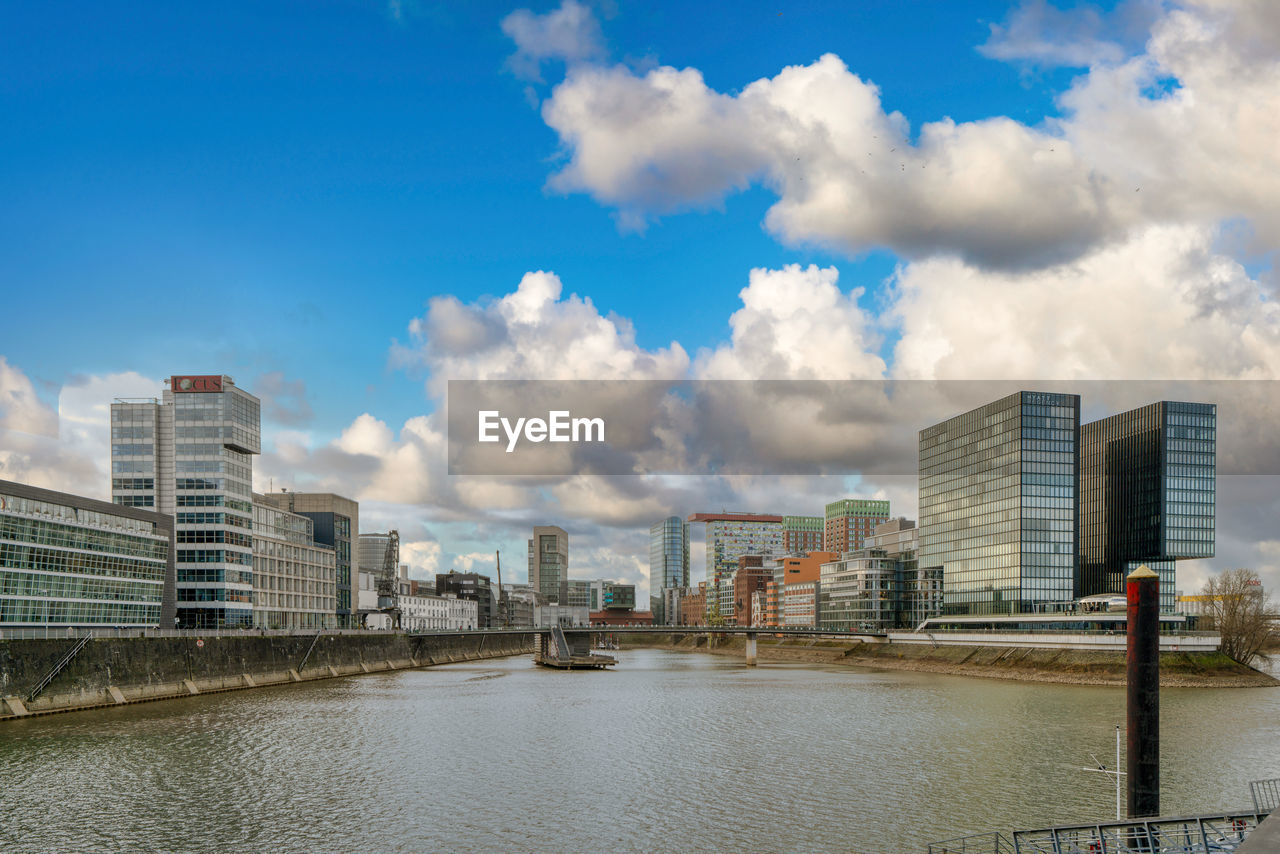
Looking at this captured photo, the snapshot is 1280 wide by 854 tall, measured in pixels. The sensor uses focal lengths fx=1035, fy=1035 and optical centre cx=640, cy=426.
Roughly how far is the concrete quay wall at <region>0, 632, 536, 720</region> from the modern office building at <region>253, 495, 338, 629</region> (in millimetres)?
19308

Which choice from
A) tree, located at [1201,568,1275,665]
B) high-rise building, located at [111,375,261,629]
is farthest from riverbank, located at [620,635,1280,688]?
high-rise building, located at [111,375,261,629]

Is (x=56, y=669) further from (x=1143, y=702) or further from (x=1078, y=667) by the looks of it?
(x=1078, y=667)

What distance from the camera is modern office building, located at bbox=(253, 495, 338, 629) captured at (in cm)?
16112

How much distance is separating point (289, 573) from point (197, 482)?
30.6 meters

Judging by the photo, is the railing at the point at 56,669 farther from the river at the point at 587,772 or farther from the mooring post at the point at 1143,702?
the mooring post at the point at 1143,702

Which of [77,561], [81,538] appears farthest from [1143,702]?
[81,538]

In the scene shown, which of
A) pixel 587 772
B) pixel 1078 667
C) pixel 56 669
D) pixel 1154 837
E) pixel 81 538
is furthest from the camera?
pixel 1078 667

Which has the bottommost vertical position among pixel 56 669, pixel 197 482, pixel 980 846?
pixel 56 669

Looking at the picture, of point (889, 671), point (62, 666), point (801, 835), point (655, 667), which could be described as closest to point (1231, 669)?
point (889, 671)

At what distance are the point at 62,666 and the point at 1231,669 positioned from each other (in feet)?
422

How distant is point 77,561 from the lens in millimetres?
105500

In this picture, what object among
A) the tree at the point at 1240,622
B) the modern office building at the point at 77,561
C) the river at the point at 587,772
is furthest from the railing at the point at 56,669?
the tree at the point at 1240,622

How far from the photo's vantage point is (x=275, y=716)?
282 ft

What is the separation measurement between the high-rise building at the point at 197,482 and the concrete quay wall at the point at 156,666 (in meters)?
17.9
